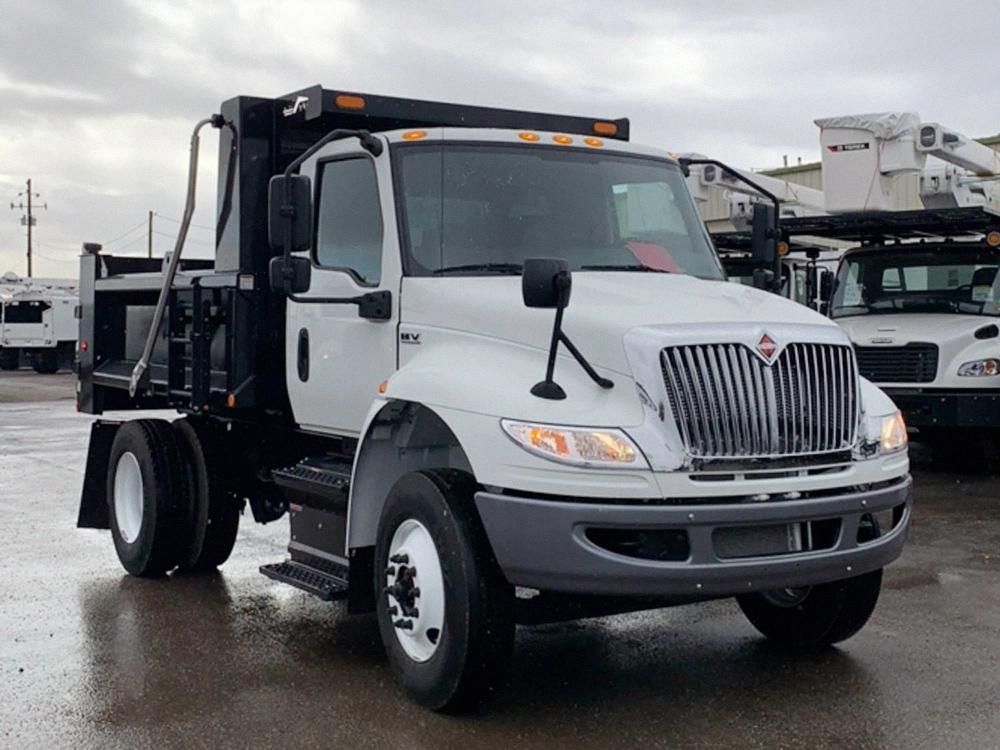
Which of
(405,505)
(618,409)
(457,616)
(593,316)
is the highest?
(593,316)

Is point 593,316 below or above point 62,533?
above

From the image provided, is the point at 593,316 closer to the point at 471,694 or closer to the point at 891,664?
the point at 471,694

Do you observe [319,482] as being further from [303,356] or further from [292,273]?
Answer: [292,273]

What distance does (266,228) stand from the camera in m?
7.51

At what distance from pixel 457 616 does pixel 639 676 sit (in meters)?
1.30

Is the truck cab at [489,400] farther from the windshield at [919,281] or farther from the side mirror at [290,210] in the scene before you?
the windshield at [919,281]

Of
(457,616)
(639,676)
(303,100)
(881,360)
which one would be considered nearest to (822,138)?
(881,360)

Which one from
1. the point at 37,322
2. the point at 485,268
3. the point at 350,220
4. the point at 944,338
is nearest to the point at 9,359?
the point at 37,322

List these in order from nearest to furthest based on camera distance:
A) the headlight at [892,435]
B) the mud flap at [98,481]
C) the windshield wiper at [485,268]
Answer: the headlight at [892,435] → the windshield wiper at [485,268] → the mud flap at [98,481]

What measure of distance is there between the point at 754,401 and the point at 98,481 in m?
5.46

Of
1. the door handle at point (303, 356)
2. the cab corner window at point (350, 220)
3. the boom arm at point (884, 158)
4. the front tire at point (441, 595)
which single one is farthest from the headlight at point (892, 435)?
the boom arm at point (884, 158)

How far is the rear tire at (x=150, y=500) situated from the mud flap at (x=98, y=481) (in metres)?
0.35

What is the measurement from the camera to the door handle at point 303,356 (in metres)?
7.00

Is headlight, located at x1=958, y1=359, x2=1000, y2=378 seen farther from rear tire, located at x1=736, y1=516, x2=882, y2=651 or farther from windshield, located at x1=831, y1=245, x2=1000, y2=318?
rear tire, located at x1=736, y1=516, x2=882, y2=651
